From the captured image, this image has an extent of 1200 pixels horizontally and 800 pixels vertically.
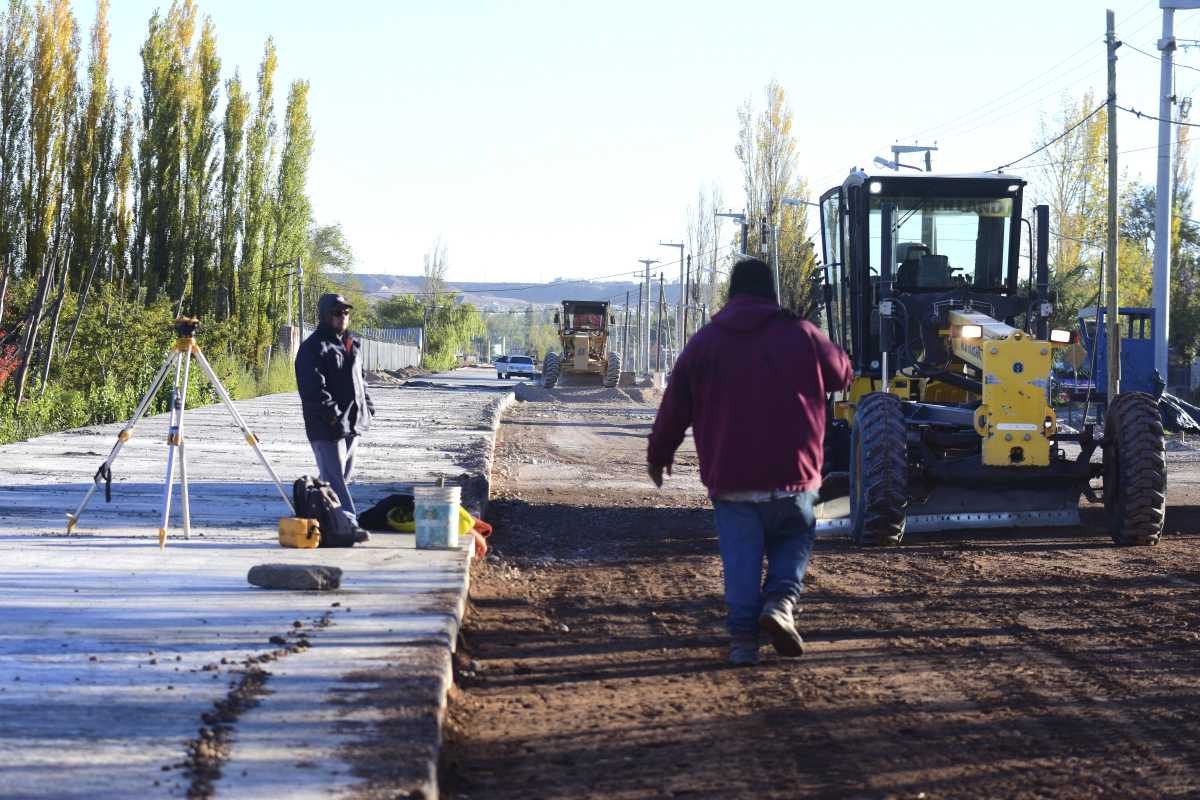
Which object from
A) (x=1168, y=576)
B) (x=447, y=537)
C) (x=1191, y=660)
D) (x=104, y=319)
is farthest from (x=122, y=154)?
(x=1191, y=660)

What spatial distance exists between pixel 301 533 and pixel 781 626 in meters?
4.19

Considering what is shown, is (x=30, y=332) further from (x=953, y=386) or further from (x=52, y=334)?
(x=953, y=386)

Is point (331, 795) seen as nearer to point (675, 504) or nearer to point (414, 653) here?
point (414, 653)

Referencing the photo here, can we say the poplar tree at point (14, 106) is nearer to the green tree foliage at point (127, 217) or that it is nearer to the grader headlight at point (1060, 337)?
the green tree foliage at point (127, 217)

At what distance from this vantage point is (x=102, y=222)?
3253cm

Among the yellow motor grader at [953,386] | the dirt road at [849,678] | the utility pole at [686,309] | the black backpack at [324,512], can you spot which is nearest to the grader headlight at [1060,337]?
the yellow motor grader at [953,386]

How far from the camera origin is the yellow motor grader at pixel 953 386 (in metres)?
11.8

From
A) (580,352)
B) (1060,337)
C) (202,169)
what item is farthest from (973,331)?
(580,352)

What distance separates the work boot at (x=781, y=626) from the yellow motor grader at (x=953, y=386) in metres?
4.63

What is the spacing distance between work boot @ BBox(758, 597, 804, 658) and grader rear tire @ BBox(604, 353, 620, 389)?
46.2 m

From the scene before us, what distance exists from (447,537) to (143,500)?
3.54 metres

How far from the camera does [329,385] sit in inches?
414

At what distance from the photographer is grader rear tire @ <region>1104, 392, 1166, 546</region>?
11.8 meters

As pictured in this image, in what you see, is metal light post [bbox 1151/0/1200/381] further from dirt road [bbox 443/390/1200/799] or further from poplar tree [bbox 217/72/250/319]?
poplar tree [bbox 217/72/250/319]
